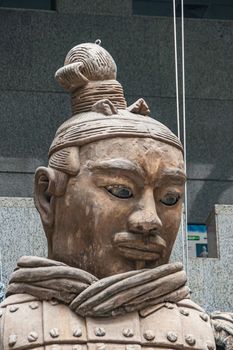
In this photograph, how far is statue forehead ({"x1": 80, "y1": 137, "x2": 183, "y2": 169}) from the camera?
10.3 m

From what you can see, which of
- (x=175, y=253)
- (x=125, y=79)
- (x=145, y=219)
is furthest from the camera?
(x=125, y=79)

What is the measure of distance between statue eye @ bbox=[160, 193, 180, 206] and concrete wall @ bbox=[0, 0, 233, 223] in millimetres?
6111

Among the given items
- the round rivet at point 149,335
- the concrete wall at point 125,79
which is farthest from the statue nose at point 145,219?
the concrete wall at point 125,79

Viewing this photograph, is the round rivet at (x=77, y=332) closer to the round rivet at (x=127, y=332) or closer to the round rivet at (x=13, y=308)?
the round rivet at (x=127, y=332)

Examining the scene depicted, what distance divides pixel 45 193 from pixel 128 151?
0.53 metres

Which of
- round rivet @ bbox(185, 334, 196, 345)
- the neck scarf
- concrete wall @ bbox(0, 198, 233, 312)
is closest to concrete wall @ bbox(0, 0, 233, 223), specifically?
concrete wall @ bbox(0, 198, 233, 312)

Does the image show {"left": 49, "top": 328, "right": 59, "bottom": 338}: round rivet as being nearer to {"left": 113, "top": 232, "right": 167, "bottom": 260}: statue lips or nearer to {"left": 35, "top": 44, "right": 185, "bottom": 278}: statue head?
{"left": 35, "top": 44, "right": 185, "bottom": 278}: statue head

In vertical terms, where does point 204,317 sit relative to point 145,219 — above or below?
below

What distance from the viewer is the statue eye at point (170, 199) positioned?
10336 millimetres

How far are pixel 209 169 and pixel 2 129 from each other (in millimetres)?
1809

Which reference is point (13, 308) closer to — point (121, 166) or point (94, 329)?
point (94, 329)

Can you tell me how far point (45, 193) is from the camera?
10.5m

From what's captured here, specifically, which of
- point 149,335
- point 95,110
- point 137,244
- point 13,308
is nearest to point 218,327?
point 149,335

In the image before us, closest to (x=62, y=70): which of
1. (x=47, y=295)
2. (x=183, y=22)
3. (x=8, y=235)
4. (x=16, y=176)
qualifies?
(x=47, y=295)
